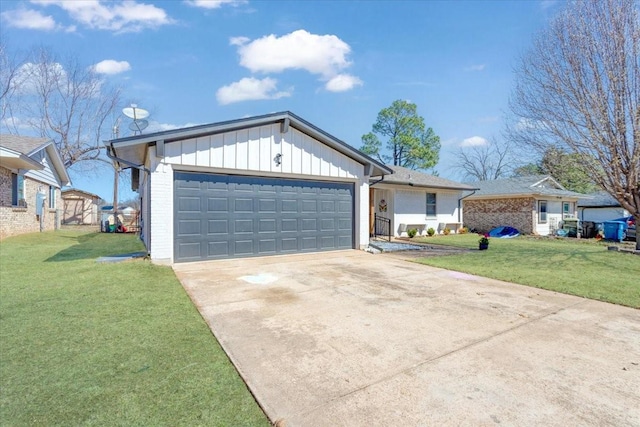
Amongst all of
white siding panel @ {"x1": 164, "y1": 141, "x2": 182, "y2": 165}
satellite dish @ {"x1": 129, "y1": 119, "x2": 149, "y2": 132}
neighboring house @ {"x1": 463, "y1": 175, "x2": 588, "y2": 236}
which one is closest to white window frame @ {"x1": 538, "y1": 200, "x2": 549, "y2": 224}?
neighboring house @ {"x1": 463, "y1": 175, "x2": 588, "y2": 236}

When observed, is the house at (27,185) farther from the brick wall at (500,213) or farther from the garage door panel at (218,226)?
the brick wall at (500,213)

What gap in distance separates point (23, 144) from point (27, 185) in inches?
86.3

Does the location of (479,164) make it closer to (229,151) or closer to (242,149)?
(242,149)

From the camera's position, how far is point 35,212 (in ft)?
53.6

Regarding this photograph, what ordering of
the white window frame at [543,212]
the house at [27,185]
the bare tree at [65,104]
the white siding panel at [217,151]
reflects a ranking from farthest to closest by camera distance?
the bare tree at [65,104] < the white window frame at [543,212] < the house at [27,185] < the white siding panel at [217,151]

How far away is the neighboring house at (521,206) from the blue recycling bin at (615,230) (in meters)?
2.90

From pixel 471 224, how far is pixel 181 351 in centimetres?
2213

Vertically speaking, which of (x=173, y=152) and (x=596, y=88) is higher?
(x=596, y=88)

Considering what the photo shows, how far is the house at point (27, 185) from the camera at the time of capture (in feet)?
42.7

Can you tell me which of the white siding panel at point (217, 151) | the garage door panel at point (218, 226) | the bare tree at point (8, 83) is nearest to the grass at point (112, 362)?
the garage door panel at point (218, 226)

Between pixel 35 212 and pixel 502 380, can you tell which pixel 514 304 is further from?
pixel 35 212

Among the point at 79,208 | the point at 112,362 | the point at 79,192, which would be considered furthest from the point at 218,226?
the point at 79,192

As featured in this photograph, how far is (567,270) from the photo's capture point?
309 inches

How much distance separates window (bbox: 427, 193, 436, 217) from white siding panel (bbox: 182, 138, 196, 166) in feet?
42.4
